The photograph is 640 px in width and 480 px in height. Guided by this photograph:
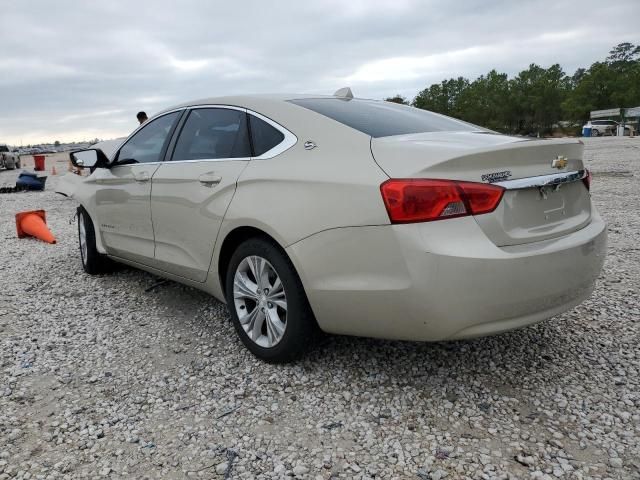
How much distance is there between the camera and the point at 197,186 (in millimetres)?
3572

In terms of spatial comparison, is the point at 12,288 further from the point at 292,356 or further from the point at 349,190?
the point at 349,190

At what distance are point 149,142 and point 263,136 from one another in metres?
1.59

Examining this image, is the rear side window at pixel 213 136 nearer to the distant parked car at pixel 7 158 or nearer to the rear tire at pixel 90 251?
the rear tire at pixel 90 251

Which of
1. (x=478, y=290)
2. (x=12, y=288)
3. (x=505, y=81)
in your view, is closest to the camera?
(x=478, y=290)

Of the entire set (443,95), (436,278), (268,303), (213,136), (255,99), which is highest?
(443,95)

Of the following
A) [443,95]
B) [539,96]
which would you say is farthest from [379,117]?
[443,95]

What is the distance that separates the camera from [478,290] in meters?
2.43

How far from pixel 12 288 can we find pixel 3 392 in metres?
2.48

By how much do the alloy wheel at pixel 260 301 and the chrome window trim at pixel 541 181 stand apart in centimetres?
131

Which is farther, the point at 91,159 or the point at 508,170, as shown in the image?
the point at 91,159

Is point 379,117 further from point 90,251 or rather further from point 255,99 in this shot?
point 90,251

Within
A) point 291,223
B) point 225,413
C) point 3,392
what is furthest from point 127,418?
point 291,223

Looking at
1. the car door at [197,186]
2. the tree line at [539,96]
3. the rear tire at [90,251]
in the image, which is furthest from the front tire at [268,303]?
the tree line at [539,96]

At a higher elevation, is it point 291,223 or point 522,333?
point 291,223
